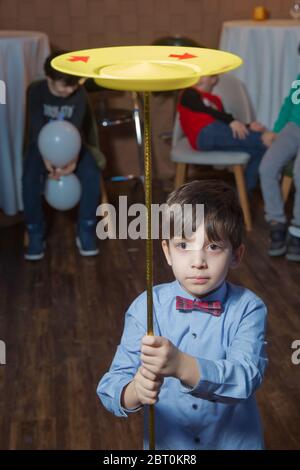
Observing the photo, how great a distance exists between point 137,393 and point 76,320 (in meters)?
1.68

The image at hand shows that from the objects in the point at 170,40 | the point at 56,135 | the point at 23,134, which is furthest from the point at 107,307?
the point at 170,40

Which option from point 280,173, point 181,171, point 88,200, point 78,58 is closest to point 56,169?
point 88,200

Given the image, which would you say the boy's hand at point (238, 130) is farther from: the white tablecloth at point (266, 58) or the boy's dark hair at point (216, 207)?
the boy's dark hair at point (216, 207)

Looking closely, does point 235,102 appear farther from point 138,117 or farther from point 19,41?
point 19,41

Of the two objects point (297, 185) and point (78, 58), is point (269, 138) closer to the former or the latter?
point (297, 185)

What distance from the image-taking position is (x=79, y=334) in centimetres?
255

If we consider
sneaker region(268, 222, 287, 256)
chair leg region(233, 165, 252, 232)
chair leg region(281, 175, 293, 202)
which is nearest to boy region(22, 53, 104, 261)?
chair leg region(233, 165, 252, 232)

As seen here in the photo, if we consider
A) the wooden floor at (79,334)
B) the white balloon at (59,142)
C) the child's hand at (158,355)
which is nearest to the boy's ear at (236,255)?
the child's hand at (158,355)

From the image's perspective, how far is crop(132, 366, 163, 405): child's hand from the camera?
37.6 inches

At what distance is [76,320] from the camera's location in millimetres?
2658

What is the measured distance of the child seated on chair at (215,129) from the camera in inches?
137

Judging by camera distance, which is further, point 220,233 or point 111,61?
point 220,233

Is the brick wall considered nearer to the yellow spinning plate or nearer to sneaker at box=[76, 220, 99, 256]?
sneaker at box=[76, 220, 99, 256]

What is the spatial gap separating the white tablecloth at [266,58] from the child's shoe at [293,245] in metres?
0.84
